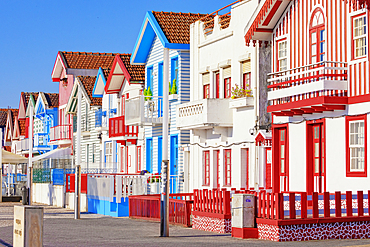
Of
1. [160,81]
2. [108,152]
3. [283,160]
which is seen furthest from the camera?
[108,152]

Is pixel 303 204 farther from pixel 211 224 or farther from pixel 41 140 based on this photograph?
pixel 41 140

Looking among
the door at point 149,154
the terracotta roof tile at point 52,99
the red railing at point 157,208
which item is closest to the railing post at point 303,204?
the red railing at point 157,208

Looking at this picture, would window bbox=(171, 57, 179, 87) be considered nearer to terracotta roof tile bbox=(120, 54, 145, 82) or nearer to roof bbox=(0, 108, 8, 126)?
terracotta roof tile bbox=(120, 54, 145, 82)

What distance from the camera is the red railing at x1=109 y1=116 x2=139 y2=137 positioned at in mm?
37625

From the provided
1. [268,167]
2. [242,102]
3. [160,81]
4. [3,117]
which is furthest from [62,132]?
[3,117]

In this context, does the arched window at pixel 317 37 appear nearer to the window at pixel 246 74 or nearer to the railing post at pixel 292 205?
the window at pixel 246 74

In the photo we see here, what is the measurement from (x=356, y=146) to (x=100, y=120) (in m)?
26.0

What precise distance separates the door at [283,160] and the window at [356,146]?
351 cm

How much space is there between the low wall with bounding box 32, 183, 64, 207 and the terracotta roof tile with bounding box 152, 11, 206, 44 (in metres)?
10.1

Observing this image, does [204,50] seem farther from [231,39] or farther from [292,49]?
[292,49]

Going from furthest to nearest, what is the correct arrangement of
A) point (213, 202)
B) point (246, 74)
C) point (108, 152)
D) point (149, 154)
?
point (108, 152), point (149, 154), point (246, 74), point (213, 202)

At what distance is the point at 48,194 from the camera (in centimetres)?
4066

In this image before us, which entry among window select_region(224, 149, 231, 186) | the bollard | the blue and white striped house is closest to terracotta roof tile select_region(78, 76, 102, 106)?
the blue and white striped house

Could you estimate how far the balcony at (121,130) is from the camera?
37.7 metres
